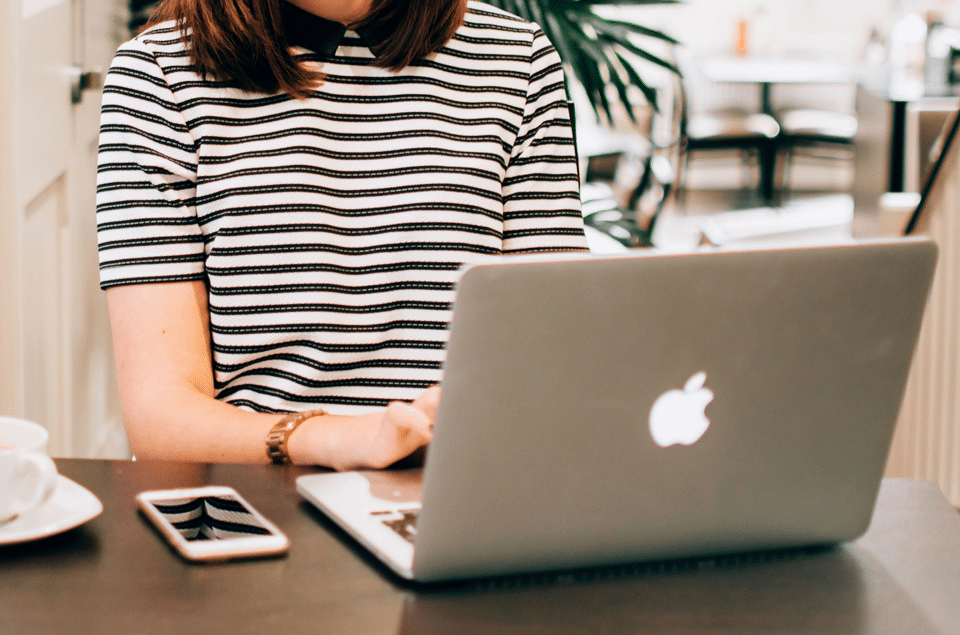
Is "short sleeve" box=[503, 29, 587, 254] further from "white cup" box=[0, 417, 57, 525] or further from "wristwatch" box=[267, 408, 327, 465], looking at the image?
"white cup" box=[0, 417, 57, 525]

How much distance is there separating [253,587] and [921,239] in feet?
1.47

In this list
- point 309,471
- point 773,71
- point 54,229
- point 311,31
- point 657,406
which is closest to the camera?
point 657,406

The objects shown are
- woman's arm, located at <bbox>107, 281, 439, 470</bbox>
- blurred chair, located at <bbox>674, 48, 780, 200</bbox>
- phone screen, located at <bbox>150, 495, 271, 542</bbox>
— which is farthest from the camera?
blurred chair, located at <bbox>674, 48, 780, 200</bbox>

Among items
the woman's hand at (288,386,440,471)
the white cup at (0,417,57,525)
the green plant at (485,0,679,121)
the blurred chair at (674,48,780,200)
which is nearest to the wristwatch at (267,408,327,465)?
the woman's hand at (288,386,440,471)

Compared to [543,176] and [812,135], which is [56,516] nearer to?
[543,176]

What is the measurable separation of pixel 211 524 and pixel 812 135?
19.6ft

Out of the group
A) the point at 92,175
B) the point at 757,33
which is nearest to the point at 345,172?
the point at 92,175

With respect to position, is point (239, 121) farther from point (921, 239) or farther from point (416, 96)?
point (921, 239)

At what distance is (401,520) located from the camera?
667 mm

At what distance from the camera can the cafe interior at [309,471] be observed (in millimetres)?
567

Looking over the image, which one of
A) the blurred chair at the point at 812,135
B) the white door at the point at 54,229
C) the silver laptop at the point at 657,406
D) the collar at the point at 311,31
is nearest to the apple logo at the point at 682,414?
the silver laptop at the point at 657,406

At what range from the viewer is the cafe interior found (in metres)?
0.57

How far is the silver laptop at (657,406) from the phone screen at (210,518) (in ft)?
0.23

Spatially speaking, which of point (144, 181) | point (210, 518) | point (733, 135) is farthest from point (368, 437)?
point (733, 135)
